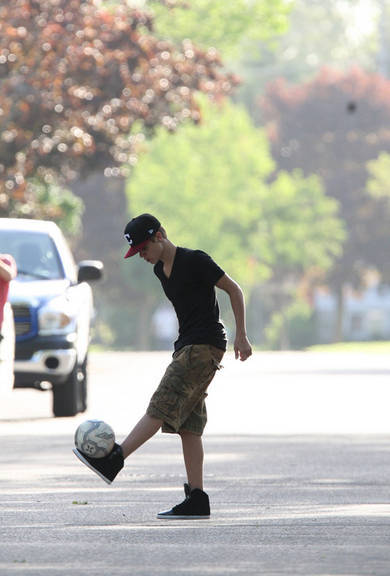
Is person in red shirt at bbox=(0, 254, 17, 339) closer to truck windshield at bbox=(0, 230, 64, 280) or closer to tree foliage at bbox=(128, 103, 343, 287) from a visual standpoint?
truck windshield at bbox=(0, 230, 64, 280)

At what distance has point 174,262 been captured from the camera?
10.6m

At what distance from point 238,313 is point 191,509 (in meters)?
1.12

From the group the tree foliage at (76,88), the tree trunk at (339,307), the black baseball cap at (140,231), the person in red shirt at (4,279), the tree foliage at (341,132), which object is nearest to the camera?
the black baseball cap at (140,231)

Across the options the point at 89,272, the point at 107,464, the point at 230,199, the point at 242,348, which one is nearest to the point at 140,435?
the point at 107,464

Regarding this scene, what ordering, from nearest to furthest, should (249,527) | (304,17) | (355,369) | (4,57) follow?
(249,527)
(4,57)
(355,369)
(304,17)

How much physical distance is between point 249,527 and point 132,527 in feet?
2.04

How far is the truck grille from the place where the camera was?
19.5 m

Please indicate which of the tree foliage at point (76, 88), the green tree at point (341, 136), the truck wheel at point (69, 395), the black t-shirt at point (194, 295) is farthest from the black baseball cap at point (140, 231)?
the green tree at point (341, 136)

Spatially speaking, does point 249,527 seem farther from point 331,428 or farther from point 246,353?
point 331,428

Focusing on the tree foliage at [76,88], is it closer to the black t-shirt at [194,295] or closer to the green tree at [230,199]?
the black t-shirt at [194,295]

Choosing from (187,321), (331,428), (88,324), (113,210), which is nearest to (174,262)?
(187,321)

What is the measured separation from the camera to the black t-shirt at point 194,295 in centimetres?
1055

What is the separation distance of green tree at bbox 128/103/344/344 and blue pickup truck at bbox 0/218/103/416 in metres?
57.3

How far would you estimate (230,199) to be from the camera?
265ft
